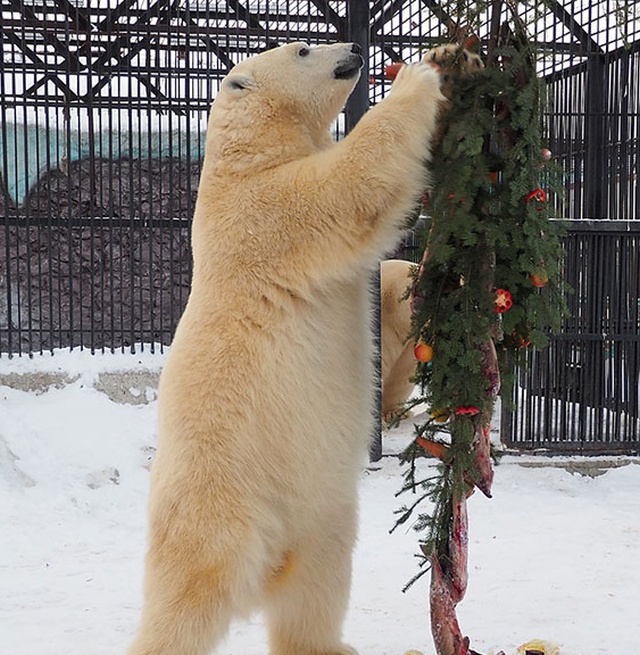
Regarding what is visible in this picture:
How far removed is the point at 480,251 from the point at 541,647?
4.63ft

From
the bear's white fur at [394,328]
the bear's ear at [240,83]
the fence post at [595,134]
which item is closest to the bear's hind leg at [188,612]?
the bear's ear at [240,83]

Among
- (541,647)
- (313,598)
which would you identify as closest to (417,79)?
(313,598)

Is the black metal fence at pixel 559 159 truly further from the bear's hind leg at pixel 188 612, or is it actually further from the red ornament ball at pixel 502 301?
the bear's hind leg at pixel 188 612

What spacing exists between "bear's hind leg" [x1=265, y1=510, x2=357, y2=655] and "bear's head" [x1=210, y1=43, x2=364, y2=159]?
129 centimetres

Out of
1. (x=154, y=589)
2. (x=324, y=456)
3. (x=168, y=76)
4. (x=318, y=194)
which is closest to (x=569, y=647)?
(x=324, y=456)

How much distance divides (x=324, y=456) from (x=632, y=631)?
5.45 ft

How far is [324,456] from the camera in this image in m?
2.70

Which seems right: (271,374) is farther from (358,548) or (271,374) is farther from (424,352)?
(358,548)

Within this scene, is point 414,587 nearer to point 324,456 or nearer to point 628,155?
point 324,456

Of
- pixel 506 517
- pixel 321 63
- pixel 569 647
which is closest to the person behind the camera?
pixel 321 63

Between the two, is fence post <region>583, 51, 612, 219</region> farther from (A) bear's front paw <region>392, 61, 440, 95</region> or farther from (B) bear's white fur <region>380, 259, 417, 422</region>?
(A) bear's front paw <region>392, 61, 440, 95</region>

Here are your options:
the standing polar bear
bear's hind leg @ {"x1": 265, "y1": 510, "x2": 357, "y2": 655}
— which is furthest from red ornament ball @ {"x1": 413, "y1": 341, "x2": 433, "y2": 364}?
bear's hind leg @ {"x1": 265, "y1": 510, "x2": 357, "y2": 655}

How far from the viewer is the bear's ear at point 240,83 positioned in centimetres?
299

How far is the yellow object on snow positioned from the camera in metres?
3.19
